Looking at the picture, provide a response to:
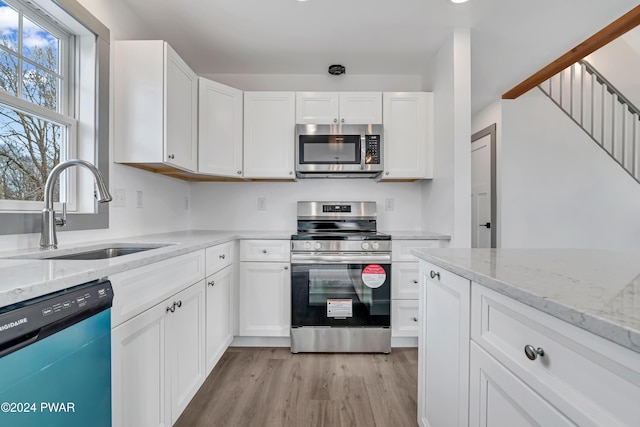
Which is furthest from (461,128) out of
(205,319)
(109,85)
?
(109,85)

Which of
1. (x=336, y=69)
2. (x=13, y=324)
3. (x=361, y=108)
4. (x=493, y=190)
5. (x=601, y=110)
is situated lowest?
(x=13, y=324)

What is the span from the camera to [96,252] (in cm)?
151

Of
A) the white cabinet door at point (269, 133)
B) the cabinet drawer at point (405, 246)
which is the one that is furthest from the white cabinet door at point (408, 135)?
the white cabinet door at point (269, 133)

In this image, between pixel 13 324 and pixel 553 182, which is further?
pixel 553 182

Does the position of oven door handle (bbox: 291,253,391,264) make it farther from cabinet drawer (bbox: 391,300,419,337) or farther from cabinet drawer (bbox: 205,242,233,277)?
cabinet drawer (bbox: 205,242,233,277)

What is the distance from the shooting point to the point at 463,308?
1.00m

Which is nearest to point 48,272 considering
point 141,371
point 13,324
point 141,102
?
point 13,324

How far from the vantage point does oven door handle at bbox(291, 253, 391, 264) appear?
233 cm

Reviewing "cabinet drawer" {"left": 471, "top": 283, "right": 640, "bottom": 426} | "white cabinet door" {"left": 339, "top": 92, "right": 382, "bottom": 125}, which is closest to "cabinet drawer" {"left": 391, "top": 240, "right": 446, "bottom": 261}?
"white cabinet door" {"left": 339, "top": 92, "right": 382, "bottom": 125}

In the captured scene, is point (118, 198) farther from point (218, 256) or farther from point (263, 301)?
point (263, 301)

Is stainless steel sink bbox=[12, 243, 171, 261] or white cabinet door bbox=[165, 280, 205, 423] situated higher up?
stainless steel sink bbox=[12, 243, 171, 261]

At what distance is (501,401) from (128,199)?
223 cm

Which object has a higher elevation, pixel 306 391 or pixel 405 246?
pixel 405 246

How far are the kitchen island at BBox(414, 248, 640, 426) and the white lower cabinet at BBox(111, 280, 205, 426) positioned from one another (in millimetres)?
1161
